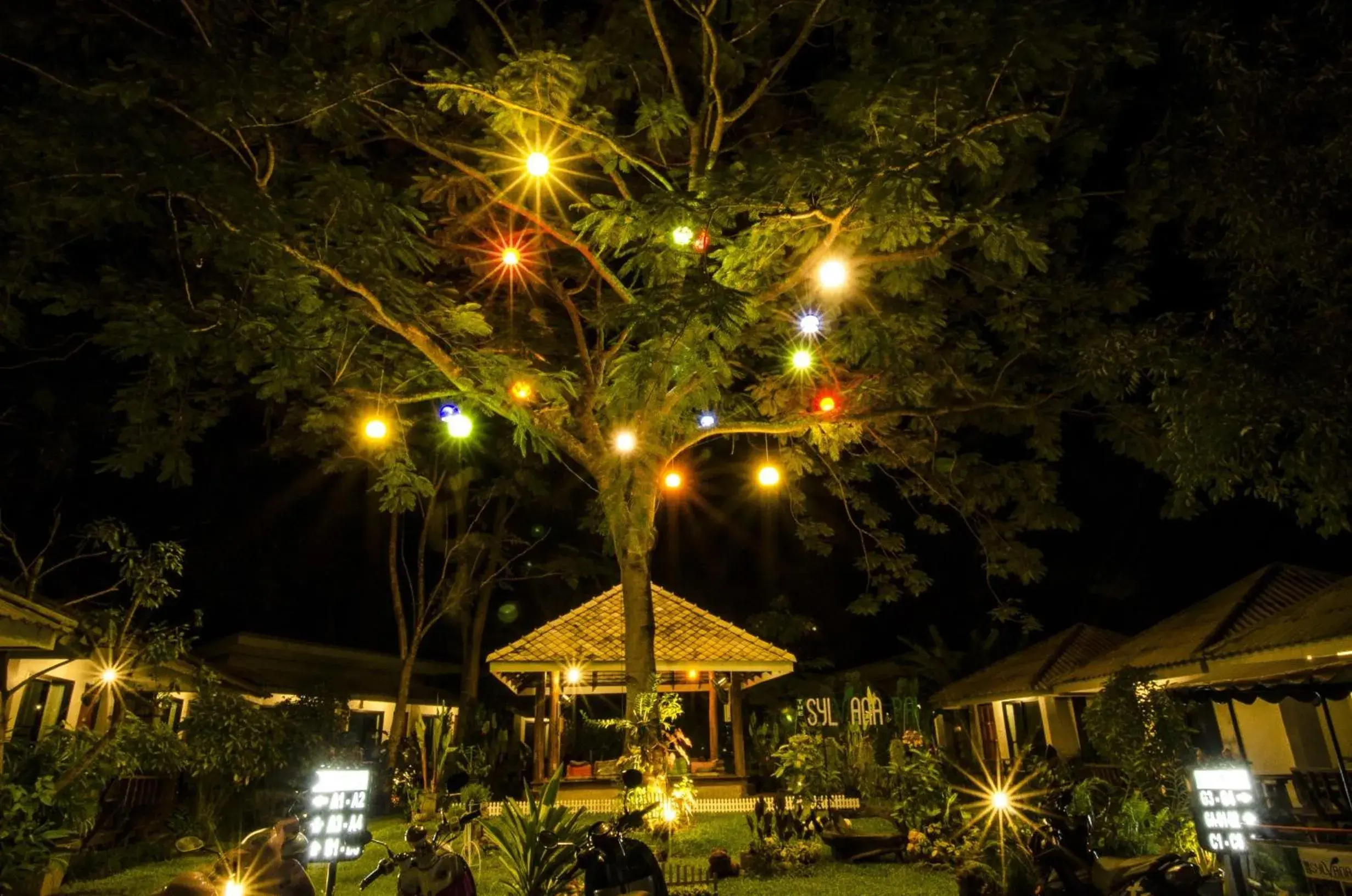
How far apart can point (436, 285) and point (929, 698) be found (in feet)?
63.1

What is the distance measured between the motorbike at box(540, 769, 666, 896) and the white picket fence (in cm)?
A: 828

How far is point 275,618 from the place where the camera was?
2708 centimetres

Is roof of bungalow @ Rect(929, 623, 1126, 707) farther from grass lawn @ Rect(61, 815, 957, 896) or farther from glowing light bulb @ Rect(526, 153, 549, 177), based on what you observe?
glowing light bulb @ Rect(526, 153, 549, 177)

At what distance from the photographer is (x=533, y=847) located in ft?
21.0

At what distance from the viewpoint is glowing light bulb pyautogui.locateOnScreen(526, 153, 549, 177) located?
9.24m

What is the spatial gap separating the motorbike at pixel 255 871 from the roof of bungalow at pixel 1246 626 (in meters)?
9.07

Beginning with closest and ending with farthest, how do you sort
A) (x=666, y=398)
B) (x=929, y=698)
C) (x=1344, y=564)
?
(x=666, y=398) → (x=1344, y=564) → (x=929, y=698)

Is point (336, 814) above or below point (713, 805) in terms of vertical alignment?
above

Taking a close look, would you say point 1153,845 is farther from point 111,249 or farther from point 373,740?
point 373,740

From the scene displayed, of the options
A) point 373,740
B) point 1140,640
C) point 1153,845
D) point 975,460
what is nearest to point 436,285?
point 975,460

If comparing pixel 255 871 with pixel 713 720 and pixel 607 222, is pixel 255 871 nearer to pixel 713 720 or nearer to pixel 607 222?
pixel 607 222

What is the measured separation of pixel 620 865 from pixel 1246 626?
32.0 feet

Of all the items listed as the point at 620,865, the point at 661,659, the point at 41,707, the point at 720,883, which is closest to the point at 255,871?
the point at 620,865

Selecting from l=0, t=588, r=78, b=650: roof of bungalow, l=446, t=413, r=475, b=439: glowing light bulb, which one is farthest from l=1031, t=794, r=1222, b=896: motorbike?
Answer: l=0, t=588, r=78, b=650: roof of bungalow
